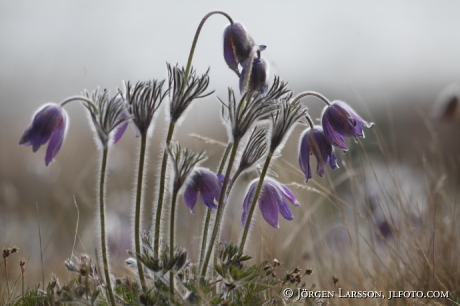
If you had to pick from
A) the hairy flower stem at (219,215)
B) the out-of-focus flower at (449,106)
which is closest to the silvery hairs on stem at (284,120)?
the hairy flower stem at (219,215)

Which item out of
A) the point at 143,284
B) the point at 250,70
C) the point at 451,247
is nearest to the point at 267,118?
the point at 250,70

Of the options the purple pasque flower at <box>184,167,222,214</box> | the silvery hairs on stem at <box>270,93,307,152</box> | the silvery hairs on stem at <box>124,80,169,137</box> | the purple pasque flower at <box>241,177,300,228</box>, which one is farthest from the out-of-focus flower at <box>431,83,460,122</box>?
the silvery hairs on stem at <box>124,80,169,137</box>

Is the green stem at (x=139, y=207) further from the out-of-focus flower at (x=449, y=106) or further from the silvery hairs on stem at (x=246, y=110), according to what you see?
the out-of-focus flower at (x=449, y=106)

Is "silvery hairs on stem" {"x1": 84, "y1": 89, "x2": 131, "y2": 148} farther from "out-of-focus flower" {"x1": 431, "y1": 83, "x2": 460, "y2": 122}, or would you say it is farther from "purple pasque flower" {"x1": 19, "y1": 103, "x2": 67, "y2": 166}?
"out-of-focus flower" {"x1": 431, "y1": 83, "x2": 460, "y2": 122}

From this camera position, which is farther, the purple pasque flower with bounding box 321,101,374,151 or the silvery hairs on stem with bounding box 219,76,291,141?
the purple pasque flower with bounding box 321,101,374,151

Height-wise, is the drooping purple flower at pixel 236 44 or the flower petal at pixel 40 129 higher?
the drooping purple flower at pixel 236 44

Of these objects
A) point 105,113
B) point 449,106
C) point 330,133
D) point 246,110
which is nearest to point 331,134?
point 330,133
